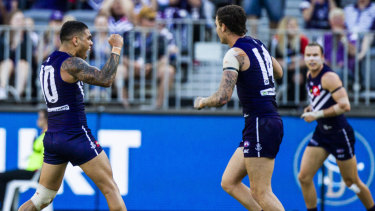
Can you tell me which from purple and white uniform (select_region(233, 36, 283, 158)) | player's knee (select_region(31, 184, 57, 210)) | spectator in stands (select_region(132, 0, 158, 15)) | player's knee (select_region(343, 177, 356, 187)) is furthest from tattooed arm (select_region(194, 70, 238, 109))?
spectator in stands (select_region(132, 0, 158, 15))

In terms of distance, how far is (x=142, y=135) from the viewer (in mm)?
11375

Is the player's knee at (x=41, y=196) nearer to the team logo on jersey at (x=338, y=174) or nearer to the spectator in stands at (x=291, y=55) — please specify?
the team logo on jersey at (x=338, y=174)

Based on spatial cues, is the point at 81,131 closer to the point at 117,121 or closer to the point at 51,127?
the point at 51,127

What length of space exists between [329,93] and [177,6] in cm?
400

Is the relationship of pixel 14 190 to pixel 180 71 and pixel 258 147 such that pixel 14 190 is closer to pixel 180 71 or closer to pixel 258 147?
pixel 180 71

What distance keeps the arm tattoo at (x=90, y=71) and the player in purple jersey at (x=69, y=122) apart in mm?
11

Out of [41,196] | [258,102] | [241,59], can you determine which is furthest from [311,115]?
[41,196]

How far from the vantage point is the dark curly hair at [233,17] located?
734cm

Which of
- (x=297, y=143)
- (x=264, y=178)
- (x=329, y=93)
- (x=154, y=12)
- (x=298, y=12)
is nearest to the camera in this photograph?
(x=264, y=178)

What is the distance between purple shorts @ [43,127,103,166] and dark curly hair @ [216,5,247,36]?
6.52ft

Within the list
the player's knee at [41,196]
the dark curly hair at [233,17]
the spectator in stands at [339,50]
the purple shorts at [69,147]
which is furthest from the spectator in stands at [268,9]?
the player's knee at [41,196]

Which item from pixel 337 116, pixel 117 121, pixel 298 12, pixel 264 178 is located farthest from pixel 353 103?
pixel 264 178

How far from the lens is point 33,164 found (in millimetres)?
10031

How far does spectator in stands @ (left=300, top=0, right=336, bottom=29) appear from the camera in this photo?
12883 millimetres
